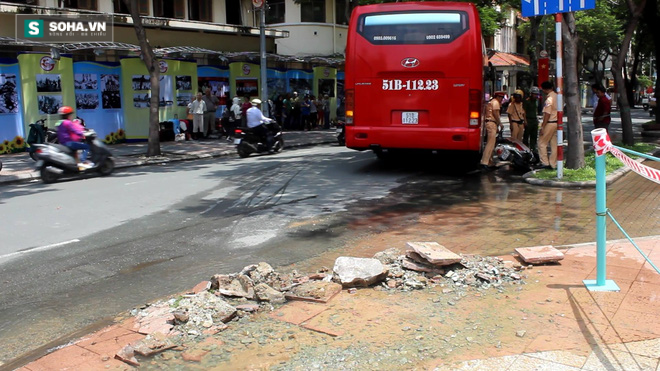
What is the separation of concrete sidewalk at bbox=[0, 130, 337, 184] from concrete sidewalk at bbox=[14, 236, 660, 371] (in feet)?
37.1

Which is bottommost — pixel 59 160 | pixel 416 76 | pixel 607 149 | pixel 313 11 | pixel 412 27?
pixel 59 160

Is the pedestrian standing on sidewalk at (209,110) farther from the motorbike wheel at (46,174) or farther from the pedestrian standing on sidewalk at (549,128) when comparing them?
the pedestrian standing on sidewalk at (549,128)

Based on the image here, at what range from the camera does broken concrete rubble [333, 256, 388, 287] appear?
538cm

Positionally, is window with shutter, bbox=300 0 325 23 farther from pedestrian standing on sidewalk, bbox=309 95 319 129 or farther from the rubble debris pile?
the rubble debris pile

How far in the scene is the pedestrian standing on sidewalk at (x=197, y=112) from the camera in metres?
23.0

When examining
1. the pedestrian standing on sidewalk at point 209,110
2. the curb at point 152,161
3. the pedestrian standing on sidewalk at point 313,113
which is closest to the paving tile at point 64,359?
the curb at point 152,161

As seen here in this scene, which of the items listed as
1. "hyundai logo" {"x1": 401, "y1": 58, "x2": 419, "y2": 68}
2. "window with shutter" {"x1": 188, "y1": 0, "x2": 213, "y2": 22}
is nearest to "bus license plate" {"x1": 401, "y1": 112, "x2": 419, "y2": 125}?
"hyundai logo" {"x1": 401, "y1": 58, "x2": 419, "y2": 68}

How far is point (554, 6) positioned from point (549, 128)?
2.48 m

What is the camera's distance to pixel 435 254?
568 centimetres

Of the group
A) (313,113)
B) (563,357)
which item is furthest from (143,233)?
(313,113)

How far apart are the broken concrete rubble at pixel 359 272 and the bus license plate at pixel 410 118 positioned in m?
6.87

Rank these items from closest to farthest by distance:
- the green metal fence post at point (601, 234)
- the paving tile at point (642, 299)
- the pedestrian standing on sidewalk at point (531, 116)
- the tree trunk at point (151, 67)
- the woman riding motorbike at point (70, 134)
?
1. the paving tile at point (642, 299)
2. the green metal fence post at point (601, 234)
3. the woman riding motorbike at point (70, 134)
4. the pedestrian standing on sidewalk at point (531, 116)
5. the tree trunk at point (151, 67)

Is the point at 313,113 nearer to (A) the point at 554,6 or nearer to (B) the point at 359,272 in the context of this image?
(A) the point at 554,6

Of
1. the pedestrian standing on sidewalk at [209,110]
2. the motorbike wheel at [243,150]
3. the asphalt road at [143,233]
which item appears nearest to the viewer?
the asphalt road at [143,233]
